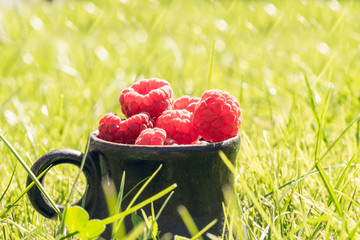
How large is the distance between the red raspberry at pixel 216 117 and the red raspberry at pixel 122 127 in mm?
93

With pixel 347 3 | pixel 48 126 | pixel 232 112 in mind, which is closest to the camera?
pixel 232 112

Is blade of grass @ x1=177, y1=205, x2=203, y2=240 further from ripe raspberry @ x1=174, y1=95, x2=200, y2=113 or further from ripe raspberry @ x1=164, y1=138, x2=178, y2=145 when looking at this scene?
ripe raspberry @ x1=174, y1=95, x2=200, y2=113

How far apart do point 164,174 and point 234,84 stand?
63.4 inches

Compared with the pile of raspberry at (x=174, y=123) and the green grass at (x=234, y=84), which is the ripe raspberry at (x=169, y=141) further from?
the green grass at (x=234, y=84)

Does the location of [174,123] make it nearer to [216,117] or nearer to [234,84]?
[216,117]

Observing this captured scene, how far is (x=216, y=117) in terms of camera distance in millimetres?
876

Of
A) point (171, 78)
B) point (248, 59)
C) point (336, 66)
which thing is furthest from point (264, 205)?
point (248, 59)

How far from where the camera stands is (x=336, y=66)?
253 cm

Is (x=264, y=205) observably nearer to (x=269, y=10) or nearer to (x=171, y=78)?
(x=171, y=78)

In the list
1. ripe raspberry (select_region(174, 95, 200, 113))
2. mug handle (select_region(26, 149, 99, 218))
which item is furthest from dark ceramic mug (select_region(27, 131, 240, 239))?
ripe raspberry (select_region(174, 95, 200, 113))

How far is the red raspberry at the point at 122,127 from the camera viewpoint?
35.2 inches

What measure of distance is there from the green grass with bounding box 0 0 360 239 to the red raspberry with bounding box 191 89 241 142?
84 mm

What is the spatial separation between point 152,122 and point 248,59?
196cm

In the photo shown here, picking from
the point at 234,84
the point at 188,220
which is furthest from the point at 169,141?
the point at 234,84
